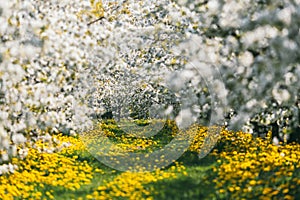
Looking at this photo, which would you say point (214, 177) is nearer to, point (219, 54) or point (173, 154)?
point (219, 54)

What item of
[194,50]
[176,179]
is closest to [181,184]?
[176,179]

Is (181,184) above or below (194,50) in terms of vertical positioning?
below

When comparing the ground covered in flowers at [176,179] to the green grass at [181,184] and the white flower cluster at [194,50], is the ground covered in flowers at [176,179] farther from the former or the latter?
the white flower cluster at [194,50]

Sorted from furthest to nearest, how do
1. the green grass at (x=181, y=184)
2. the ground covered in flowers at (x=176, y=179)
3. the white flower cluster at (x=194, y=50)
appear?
1. the green grass at (x=181, y=184)
2. the ground covered in flowers at (x=176, y=179)
3. the white flower cluster at (x=194, y=50)

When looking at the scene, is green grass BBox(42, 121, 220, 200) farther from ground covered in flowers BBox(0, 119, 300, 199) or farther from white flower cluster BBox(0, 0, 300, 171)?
white flower cluster BBox(0, 0, 300, 171)

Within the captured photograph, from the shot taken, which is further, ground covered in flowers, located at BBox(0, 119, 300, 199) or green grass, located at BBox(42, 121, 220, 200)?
green grass, located at BBox(42, 121, 220, 200)

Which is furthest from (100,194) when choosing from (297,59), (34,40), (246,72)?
(297,59)

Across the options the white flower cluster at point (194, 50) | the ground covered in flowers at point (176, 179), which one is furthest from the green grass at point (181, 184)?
the white flower cluster at point (194, 50)

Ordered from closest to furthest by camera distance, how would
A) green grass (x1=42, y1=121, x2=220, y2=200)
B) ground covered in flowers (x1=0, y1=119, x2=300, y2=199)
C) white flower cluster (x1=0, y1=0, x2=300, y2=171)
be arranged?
white flower cluster (x1=0, y1=0, x2=300, y2=171), ground covered in flowers (x1=0, y1=119, x2=300, y2=199), green grass (x1=42, y1=121, x2=220, y2=200)

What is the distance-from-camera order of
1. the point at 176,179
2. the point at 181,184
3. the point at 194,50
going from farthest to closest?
1. the point at 176,179
2. the point at 181,184
3. the point at 194,50

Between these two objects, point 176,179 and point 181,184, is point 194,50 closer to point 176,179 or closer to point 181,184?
point 181,184

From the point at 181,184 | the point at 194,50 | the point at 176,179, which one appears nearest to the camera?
the point at 194,50

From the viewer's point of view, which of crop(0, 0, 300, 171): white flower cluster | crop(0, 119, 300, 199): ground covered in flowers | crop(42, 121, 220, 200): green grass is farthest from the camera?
crop(42, 121, 220, 200): green grass

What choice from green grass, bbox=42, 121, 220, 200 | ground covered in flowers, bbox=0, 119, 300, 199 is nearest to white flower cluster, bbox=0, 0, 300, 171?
ground covered in flowers, bbox=0, 119, 300, 199
